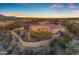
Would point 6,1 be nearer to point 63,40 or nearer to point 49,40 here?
point 49,40

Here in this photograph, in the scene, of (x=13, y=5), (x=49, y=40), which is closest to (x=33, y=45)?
(x=49, y=40)

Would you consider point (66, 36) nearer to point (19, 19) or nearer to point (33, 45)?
point (33, 45)

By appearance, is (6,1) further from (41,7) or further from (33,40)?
(33,40)

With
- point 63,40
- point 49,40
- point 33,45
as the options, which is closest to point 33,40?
point 33,45

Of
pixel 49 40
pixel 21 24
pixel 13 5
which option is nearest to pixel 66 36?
pixel 49 40
